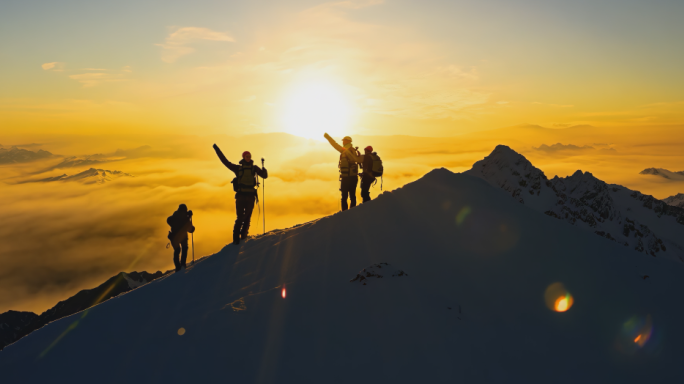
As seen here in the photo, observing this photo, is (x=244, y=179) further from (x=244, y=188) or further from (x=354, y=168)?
(x=354, y=168)

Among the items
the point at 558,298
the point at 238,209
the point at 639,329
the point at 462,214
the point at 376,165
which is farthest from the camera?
the point at 376,165

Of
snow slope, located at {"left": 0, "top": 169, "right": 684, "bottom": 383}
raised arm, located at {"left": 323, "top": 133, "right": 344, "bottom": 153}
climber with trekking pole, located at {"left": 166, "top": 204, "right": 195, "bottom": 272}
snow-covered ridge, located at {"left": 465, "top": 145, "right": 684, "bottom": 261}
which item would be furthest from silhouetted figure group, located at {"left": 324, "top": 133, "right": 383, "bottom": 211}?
snow-covered ridge, located at {"left": 465, "top": 145, "right": 684, "bottom": 261}

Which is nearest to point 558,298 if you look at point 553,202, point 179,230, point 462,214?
point 462,214

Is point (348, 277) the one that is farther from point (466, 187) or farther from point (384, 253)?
point (466, 187)

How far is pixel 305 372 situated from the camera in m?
5.36

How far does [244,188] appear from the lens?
45.1 ft

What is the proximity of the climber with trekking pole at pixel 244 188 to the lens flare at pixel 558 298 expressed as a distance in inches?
407

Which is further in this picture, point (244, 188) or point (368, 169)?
point (368, 169)

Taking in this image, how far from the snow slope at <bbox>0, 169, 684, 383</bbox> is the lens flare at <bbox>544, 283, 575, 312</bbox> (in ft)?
0.45

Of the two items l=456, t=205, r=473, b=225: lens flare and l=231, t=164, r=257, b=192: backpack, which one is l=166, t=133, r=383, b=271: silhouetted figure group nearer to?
l=231, t=164, r=257, b=192: backpack

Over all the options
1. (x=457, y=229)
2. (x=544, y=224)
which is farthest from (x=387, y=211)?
(x=544, y=224)

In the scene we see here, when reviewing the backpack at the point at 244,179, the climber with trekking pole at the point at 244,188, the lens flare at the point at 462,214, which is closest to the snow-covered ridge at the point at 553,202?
the lens flare at the point at 462,214

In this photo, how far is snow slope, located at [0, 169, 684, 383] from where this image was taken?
5.48 m

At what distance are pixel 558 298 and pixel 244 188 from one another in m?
10.8
